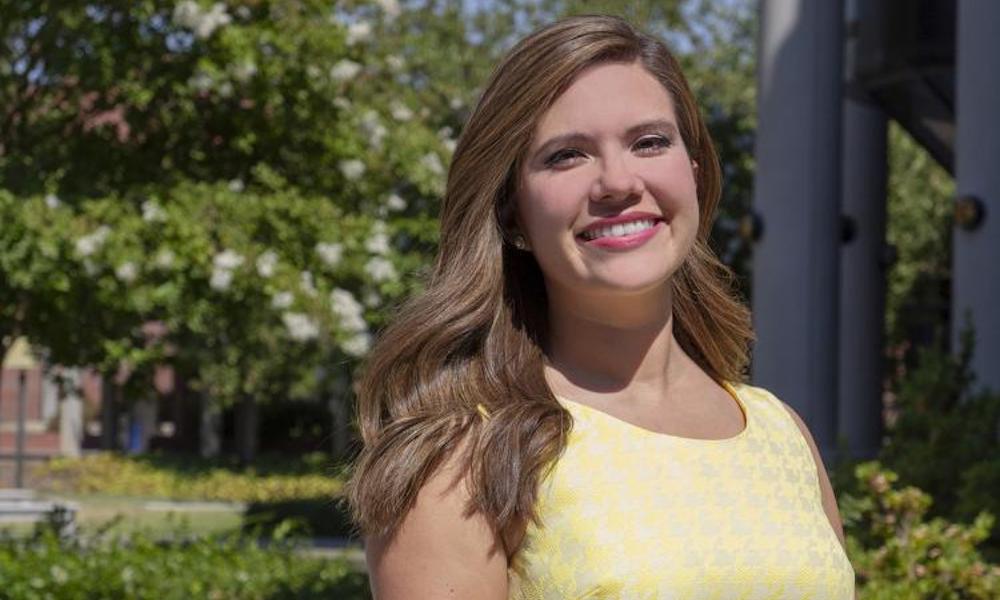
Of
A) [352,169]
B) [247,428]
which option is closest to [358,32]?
[352,169]

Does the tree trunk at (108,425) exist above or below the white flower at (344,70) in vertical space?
below

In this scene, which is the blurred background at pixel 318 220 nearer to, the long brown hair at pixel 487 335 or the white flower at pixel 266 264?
the white flower at pixel 266 264

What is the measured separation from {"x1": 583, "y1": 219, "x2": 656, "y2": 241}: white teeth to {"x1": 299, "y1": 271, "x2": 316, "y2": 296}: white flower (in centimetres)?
853

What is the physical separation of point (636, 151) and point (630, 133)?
3 centimetres

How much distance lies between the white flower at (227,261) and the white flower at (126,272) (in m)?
0.48

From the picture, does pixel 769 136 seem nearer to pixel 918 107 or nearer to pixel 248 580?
pixel 918 107

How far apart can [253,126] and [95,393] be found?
39.2 m

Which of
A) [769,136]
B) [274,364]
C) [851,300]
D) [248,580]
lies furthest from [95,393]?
[248,580]

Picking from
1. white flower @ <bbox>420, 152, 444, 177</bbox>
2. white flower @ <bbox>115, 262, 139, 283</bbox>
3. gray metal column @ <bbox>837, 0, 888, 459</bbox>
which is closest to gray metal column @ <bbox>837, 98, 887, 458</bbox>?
gray metal column @ <bbox>837, 0, 888, 459</bbox>

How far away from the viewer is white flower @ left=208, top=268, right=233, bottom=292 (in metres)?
10.4

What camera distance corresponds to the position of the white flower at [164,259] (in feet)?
34.1

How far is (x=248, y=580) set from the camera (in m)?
8.23

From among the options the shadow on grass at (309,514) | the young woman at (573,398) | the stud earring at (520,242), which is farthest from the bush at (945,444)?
the shadow on grass at (309,514)

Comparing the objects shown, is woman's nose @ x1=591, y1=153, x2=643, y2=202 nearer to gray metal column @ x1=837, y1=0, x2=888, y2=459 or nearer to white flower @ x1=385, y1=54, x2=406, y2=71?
white flower @ x1=385, y1=54, x2=406, y2=71
